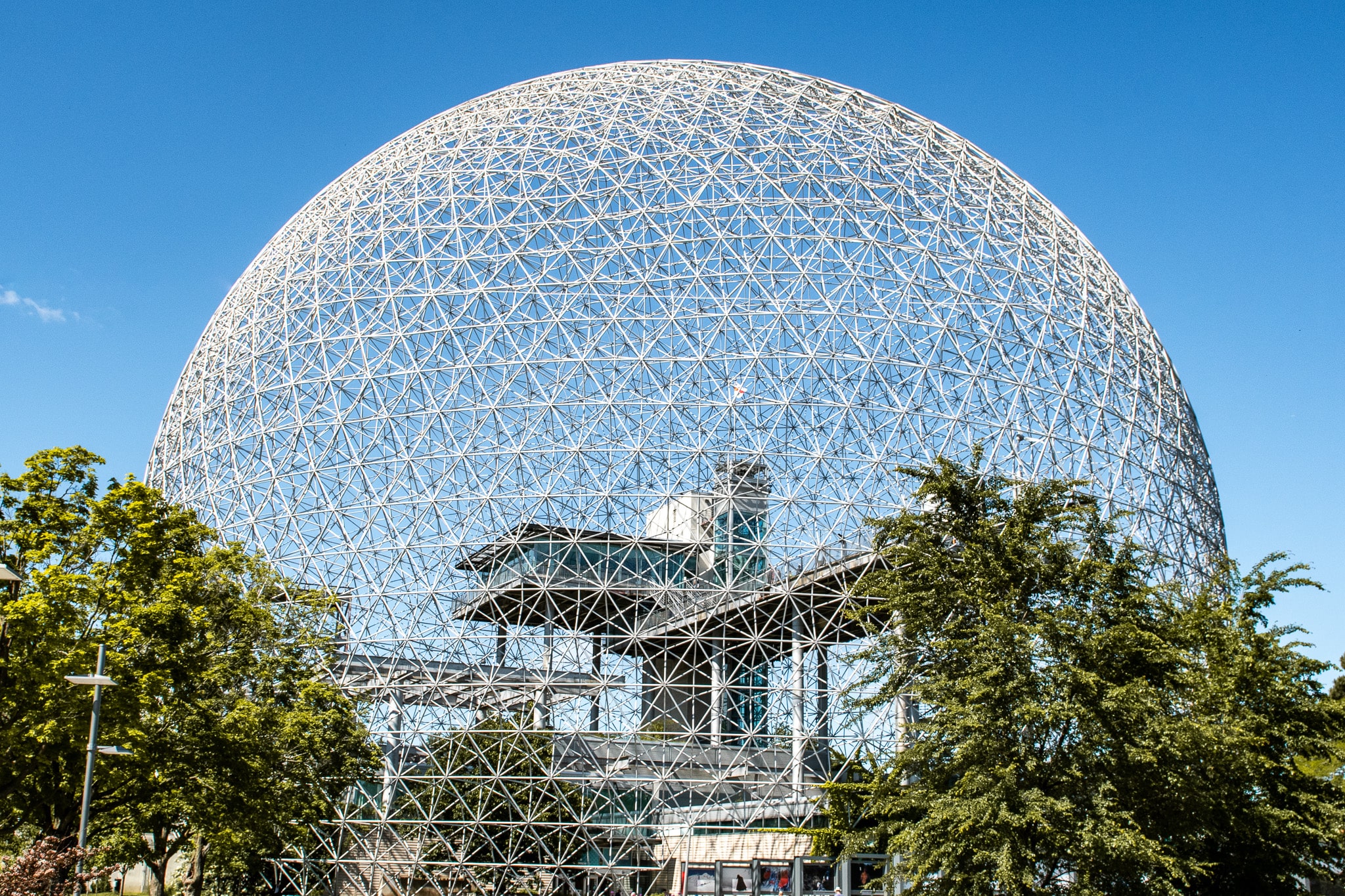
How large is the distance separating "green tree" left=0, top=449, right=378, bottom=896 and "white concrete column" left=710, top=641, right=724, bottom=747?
860 centimetres

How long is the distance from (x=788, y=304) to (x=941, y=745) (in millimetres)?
14638

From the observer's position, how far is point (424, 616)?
84.0 feet

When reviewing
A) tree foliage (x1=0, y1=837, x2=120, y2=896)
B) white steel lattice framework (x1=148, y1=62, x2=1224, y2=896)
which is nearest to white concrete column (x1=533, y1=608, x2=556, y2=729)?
white steel lattice framework (x1=148, y1=62, x2=1224, y2=896)

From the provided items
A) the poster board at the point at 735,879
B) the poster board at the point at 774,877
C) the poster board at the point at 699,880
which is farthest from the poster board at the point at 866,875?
the poster board at the point at 699,880

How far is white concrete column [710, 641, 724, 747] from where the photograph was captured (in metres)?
24.7

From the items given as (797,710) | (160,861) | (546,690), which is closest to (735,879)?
(797,710)

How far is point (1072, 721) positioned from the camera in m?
14.9

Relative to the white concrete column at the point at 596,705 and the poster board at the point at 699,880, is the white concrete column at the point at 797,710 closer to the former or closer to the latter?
the white concrete column at the point at 596,705

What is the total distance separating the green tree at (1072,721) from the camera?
14.1 m

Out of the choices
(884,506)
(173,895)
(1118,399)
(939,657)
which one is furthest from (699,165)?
(173,895)

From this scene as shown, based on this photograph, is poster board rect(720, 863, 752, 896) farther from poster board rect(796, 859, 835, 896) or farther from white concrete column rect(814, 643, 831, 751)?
white concrete column rect(814, 643, 831, 751)

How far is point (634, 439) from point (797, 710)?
24.0 ft

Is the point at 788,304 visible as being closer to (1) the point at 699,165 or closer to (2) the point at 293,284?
(1) the point at 699,165

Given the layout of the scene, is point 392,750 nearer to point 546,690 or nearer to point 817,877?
point 546,690
